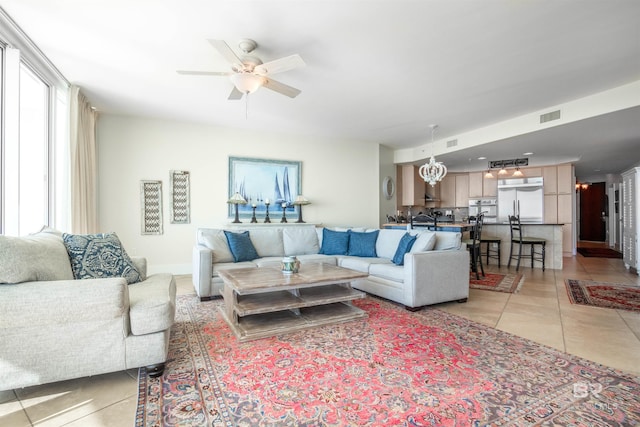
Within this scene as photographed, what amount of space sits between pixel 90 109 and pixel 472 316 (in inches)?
226

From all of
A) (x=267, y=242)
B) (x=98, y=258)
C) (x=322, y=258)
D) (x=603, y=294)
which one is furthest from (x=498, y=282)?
(x=98, y=258)

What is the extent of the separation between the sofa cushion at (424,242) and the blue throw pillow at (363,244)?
2.67ft

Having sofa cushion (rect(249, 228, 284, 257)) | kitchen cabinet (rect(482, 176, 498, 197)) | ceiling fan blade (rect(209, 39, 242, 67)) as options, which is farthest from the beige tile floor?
kitchen cabinet (rect(482, 176, 498, 197))

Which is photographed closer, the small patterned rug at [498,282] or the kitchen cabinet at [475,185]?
the small patterned rug at [498,282]

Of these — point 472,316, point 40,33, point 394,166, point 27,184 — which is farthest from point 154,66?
point 394,166

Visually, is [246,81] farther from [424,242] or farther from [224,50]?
[424,242]

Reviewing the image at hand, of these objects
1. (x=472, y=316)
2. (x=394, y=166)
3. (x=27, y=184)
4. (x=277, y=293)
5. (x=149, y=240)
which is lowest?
(x=472, y=316)

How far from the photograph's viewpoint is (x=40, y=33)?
2777 millimetres

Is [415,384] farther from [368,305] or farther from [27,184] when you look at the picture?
[27,184]

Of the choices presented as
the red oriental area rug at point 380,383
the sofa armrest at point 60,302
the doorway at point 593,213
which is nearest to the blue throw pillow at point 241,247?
the red oriental area rug at point 380,383

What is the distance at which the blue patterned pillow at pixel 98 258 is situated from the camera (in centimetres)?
231

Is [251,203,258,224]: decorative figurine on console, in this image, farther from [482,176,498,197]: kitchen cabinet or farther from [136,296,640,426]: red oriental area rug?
[482,176,498,197]: kitchen cabinet

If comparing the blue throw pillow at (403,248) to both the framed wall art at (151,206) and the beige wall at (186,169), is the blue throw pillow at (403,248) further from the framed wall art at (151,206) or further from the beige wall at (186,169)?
the framed wall art at (151,206)

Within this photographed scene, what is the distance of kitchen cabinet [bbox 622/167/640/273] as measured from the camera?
5277mm
